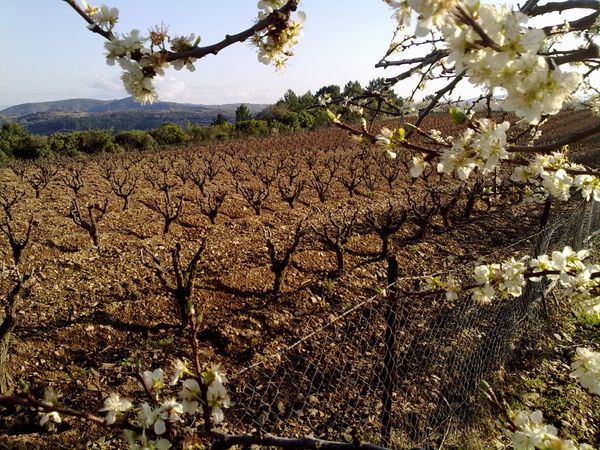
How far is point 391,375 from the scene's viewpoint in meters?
2.64

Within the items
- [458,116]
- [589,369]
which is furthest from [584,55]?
[589,369]

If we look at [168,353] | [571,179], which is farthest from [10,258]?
[571,179]

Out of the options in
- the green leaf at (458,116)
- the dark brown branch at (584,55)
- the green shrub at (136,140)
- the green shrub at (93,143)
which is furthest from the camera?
the green shrub at (136,140)

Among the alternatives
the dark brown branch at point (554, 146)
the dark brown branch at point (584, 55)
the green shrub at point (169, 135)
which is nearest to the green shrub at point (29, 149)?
the green shrub at point (169, 135)

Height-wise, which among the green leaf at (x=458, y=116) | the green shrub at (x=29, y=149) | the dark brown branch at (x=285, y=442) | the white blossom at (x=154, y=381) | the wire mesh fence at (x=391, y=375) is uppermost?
the green leaf at (x=458, y=116)

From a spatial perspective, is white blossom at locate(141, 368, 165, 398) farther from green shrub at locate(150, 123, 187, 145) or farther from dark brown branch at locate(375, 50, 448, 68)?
green shrub at locate(150, 123, 187, 145)

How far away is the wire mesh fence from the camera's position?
122 inches

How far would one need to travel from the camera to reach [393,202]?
9695mm

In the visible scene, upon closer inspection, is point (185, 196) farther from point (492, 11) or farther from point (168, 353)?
point (492, 11)

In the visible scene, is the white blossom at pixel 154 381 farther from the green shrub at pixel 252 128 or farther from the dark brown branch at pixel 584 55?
the green shrub at pixel 252 128

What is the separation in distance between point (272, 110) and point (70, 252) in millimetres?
40870

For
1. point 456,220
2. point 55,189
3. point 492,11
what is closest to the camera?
point 492,11

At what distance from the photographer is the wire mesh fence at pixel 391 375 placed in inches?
122

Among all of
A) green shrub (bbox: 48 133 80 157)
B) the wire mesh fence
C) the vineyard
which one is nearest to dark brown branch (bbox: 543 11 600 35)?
the vineyard
